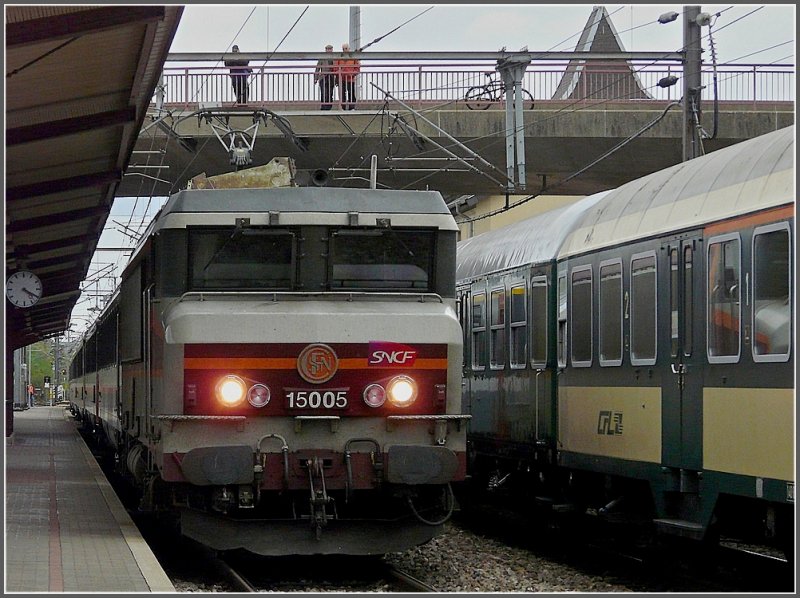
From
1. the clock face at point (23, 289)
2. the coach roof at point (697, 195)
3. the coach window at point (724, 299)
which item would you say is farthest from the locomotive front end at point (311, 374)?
the clock face at point (23, 289)

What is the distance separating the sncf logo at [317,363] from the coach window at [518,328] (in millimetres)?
4283

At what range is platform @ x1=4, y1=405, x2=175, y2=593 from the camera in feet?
33.0

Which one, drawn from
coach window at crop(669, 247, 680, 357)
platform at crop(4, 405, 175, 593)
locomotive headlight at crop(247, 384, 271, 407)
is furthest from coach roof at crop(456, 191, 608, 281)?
platform at crop(4, 405, 175, 593)

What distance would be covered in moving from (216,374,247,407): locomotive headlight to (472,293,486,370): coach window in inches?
243

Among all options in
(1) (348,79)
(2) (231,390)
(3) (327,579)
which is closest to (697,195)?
(2) (231,390)

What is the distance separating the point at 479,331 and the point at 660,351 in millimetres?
5778

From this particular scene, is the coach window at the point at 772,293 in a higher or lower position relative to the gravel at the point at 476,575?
higher

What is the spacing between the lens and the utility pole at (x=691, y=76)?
19.8 metres

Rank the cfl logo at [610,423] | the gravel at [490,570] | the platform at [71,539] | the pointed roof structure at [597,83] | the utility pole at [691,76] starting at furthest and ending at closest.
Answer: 1. the pointed roof structure at [597,83]
2. the utility pole at [691,76]
3. the cfl logo at [610,423]
4. the gravel at [490,570]
5. the platform at [71,539]

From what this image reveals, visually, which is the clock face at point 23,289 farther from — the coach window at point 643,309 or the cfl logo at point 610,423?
the coach window at point 643,309

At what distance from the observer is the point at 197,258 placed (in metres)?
11.9

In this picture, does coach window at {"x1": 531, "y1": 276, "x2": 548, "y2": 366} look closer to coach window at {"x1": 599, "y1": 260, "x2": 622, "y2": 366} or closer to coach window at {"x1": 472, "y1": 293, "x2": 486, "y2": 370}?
coach window at {"x1": 599, "y1": 260, "x2": 622, "y2": 366}

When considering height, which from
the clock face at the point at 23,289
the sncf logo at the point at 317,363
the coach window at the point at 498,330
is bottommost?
the sncf logo at the point at 317,363

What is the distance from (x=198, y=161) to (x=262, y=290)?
18.4m
